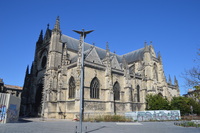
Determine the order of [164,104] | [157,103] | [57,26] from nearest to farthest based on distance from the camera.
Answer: [157,103] → [164,104] → [57,26]

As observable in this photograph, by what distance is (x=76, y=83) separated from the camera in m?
21.0

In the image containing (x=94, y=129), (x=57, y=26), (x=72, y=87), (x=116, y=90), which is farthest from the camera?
(x=57, y=26)

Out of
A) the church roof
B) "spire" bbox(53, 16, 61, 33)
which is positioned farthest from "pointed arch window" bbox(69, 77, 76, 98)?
"spire" bbox(53, 16, 61, 33)

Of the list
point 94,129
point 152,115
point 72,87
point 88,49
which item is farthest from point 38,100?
point 94,129

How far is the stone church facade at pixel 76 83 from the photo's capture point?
74.8ft

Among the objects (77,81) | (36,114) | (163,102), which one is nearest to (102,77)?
(77,81)

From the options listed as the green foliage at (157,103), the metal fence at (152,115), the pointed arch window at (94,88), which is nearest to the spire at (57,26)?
the pointed arch window at (94,88)

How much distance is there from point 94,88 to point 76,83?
11.5ft

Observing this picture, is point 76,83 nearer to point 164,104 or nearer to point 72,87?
point 72,87

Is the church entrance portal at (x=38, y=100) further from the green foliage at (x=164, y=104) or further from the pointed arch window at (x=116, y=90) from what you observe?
the green foliage at (x=164, y=104)

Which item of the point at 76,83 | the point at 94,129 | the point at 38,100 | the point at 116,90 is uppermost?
the point at 76,83

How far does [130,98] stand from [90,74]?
9.12 metres

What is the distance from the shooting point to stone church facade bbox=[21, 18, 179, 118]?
22812 millimetres

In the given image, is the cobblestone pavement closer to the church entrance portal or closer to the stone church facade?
the stone church facade
